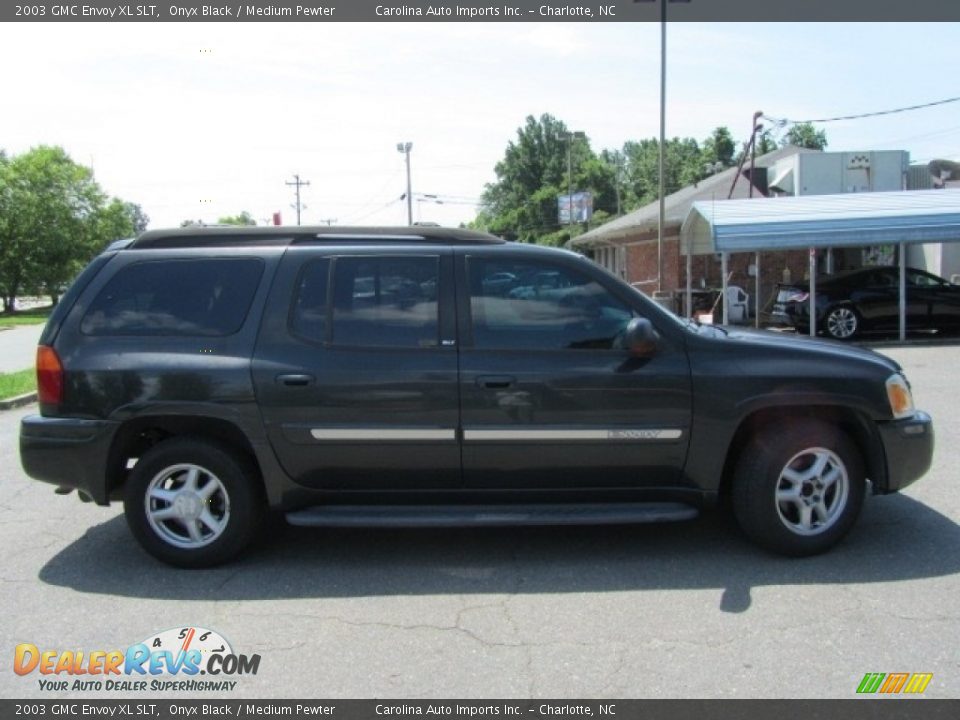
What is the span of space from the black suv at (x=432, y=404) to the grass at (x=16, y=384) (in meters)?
7.40

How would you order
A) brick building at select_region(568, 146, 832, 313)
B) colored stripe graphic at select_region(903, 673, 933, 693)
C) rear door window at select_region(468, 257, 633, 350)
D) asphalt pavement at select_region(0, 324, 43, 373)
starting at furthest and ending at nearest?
1. brick building at select_region(568, 146, 832, 313)
2. asphalt pavement at select_region(0, 324, 43, 373)
3. rear door window at select_region(468, 257, 633, 350)
4. colored stripe graphic at select_region(903, 673, 933, 693)

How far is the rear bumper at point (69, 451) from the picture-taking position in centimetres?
468

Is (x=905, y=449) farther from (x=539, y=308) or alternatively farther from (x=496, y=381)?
(x=496, y=381)

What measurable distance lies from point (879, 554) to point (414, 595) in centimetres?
270

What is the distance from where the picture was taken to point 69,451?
4695 mm

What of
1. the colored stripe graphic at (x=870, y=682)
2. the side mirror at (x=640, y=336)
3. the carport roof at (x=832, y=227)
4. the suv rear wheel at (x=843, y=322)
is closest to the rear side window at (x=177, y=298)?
the side mirror at (x=640, y=336)

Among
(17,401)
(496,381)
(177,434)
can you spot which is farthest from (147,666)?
(17,401)

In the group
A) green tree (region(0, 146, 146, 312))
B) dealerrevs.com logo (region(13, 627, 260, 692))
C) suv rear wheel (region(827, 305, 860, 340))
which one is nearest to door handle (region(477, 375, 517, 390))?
dealerrevs.com logo (region(13, 627, 260, 692))

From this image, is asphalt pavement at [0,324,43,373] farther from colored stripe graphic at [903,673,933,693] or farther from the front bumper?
colored stripe graphic at [903,673,933,693]

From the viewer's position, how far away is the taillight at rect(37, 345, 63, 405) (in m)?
4.71

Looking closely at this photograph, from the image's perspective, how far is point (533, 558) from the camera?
488cm

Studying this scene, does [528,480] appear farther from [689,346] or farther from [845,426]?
[845,426]

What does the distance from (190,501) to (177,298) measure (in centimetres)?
117

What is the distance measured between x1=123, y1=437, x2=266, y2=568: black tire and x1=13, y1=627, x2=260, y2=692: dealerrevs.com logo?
82cm
